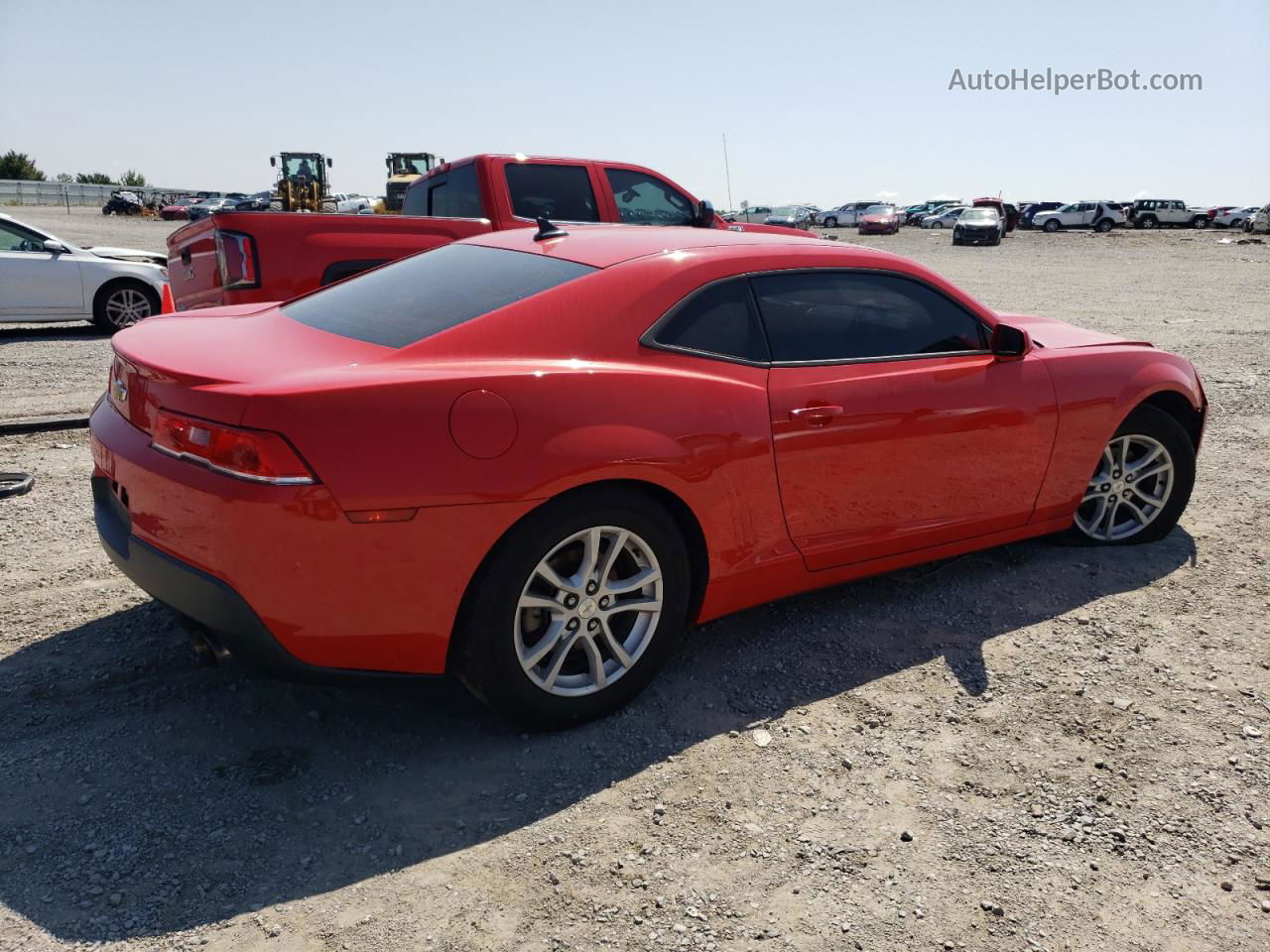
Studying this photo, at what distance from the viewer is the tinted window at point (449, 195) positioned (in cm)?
786

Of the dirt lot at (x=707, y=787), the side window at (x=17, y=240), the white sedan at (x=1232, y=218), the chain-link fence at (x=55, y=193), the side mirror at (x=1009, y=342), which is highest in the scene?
the chain-link fence at (x=55, y=193)

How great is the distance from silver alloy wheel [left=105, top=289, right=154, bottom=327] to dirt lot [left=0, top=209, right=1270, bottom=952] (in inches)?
308

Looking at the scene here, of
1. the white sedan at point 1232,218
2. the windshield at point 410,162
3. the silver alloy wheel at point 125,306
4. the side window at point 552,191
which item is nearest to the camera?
the side window at point 552,191

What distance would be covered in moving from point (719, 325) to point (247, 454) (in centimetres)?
158

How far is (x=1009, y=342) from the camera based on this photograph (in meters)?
4.03

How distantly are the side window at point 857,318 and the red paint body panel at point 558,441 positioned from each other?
0.06 m

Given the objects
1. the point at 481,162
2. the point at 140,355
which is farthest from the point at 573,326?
the point at 481,162

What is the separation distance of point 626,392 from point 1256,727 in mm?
2330

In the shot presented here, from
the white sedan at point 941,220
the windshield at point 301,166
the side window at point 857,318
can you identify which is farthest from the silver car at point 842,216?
the side window at point 857,318

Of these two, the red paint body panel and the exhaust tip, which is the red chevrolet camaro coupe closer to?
the red paint body panel

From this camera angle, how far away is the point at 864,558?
375cm

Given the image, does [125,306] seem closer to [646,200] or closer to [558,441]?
[646,200]

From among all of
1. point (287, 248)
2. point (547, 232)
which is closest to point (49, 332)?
point (287, 248)

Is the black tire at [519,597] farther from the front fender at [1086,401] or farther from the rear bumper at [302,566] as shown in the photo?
the front fender at [1086,401]
